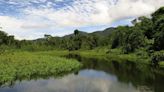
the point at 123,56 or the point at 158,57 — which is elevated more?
the point at 158,57

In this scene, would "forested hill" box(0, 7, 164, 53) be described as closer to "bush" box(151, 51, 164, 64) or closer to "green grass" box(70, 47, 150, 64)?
"green grass" box(70, 47, 150, 64)

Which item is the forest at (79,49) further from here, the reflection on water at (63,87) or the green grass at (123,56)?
the reflection on water at (63,87)

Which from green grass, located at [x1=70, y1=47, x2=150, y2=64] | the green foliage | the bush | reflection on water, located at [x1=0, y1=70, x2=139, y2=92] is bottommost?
reflection on water, located at [x1=0, y1=70, x2=139, y2=92]

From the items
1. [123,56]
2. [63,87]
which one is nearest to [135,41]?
[123,56]

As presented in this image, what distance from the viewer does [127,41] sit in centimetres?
10325

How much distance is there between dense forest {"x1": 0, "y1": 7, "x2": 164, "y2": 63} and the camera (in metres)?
74.4

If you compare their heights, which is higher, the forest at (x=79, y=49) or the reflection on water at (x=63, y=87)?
the forest at (x=79, y=49)

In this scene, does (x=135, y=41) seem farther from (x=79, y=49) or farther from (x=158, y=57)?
(x=79, y=49)

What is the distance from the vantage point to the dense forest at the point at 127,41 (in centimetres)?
7444

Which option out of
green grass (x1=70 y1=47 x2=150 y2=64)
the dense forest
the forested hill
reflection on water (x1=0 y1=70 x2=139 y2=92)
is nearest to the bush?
the dense forest

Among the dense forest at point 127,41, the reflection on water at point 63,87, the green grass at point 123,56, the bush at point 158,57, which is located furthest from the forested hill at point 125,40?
the reflection on water at point 63,87

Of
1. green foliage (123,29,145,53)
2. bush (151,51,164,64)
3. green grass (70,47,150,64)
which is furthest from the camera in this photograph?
green foliage (123,29,145,53)

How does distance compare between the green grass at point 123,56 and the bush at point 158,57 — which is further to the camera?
the green grass at point 123,56

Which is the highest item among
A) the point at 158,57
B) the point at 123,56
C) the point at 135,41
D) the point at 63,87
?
the point at 135,41
